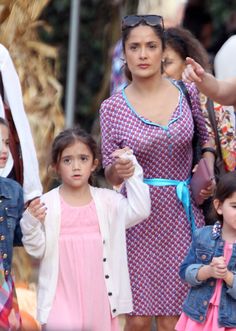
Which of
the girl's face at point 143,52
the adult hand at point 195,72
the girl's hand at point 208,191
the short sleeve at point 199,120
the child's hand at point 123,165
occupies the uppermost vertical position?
the girl's face at point 143,52

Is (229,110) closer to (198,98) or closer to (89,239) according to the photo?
(198,98)

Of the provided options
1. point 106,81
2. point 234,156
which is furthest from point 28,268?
point 106,81

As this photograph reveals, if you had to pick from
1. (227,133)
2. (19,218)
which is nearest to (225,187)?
(227,133)

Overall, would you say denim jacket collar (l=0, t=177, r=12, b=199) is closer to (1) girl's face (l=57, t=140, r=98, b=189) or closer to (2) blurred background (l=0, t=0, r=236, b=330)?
(1) girl's face (l=57, t=140, r=98, b=189)

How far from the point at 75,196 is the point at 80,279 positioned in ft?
1.36

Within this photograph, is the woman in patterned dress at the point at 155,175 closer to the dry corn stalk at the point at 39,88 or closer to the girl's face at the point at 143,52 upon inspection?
the girl's face at the point at 143,52

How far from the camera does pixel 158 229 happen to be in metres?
7.37

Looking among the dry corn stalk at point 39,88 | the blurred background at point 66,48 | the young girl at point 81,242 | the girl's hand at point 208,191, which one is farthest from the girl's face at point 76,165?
the dry corn stalk at point 39,88

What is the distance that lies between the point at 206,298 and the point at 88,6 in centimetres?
775

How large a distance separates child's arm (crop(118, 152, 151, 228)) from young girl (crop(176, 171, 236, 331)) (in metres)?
0.28

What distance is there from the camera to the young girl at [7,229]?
695cm

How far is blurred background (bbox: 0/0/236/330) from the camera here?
9156mm

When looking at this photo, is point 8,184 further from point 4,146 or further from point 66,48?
point 66,48

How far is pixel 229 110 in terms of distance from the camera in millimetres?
7785
